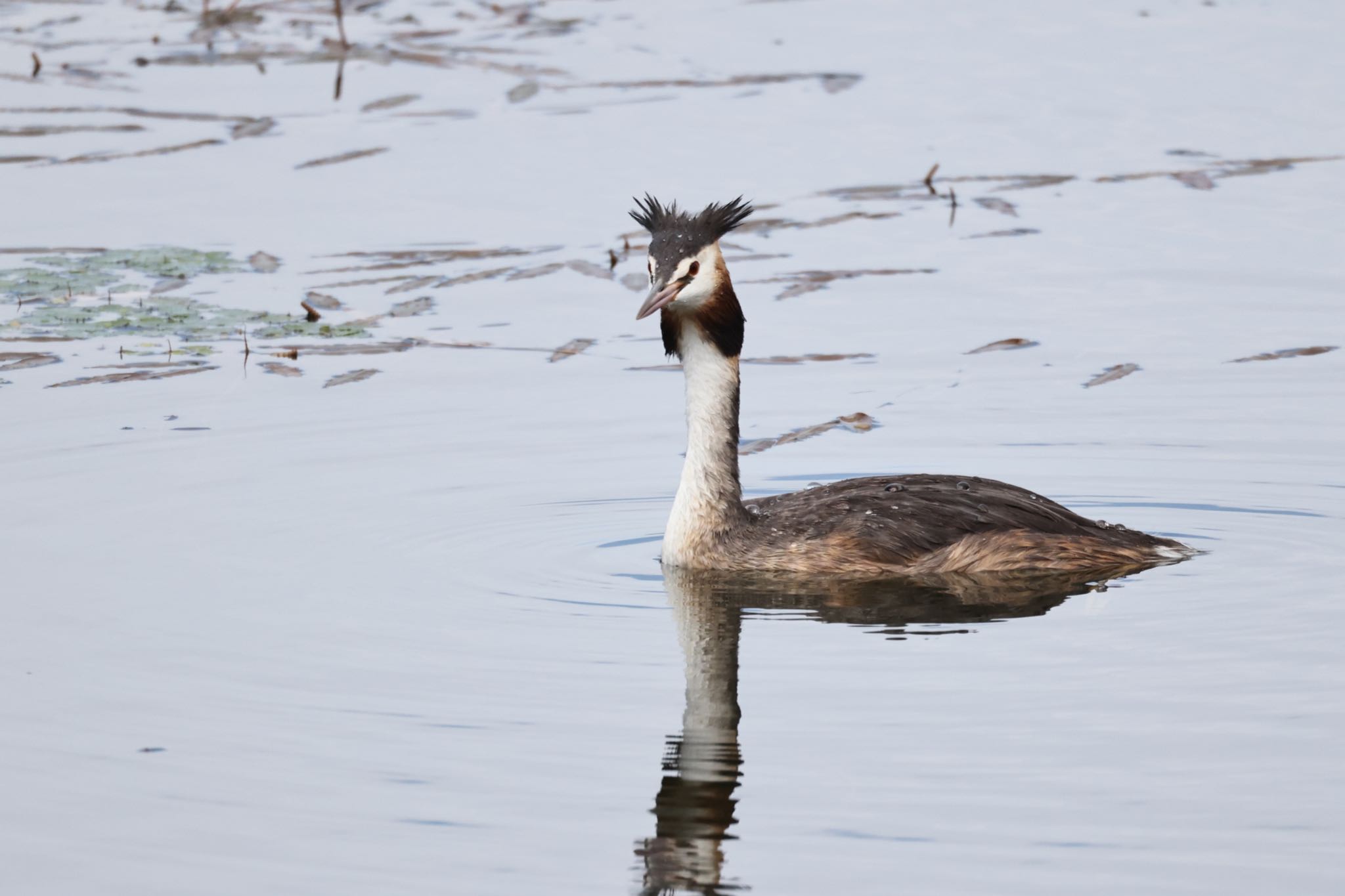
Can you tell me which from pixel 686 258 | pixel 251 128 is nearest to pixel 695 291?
pixel 686 258

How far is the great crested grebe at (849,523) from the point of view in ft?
35.6

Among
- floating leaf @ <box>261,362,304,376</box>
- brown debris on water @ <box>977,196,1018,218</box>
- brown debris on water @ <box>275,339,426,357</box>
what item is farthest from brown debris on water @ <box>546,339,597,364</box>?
brown debris on water @ <box>977,196,1018,218</box>

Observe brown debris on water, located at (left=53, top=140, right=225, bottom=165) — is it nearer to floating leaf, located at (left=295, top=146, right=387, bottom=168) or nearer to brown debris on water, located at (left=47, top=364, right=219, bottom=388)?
floating leaf, located at (left=295, top=146, right=387, bottom=168)

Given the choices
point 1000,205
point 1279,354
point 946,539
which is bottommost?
point 946,539

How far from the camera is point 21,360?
14.5 meters

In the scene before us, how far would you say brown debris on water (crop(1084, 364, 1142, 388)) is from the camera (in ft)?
45.6

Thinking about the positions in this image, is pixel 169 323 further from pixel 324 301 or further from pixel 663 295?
pixel 663 295

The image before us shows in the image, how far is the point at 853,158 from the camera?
19.8 metres

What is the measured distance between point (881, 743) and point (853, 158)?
12186 millimetres

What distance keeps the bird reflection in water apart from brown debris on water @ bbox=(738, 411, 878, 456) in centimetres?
204

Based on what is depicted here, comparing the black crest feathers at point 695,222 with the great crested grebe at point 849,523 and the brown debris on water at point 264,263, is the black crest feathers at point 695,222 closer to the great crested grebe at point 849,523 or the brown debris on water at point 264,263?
the great crested grebe at point 849,523

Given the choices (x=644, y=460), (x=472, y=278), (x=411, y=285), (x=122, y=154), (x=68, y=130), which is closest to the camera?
(x=644, y=460)

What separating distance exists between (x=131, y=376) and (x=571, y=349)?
2.81 meters

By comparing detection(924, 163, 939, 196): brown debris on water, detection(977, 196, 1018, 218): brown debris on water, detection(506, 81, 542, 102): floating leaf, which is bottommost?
detection(977, 196, 1018, 218): brown debris on water
